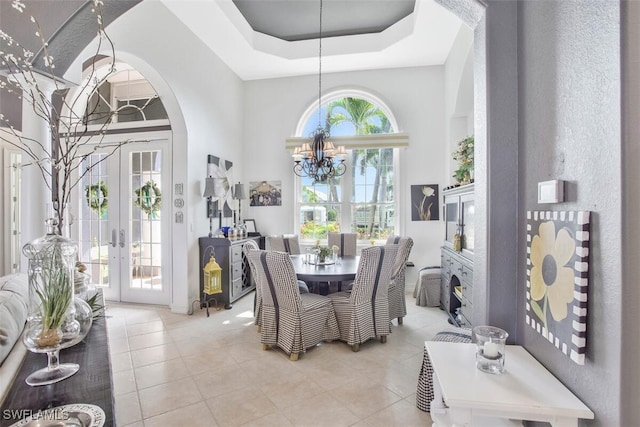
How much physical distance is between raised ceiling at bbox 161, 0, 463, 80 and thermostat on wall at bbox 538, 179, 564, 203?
10.7 feet

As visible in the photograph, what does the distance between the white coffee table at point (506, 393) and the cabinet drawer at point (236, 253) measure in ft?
11.3

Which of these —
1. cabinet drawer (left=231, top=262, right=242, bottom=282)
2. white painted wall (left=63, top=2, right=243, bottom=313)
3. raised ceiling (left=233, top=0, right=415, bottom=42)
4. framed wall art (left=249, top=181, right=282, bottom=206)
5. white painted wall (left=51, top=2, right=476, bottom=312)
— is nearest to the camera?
white painted wall (left=63, top=2, right=243, bottom=313)

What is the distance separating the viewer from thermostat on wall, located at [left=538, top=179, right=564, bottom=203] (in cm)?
121

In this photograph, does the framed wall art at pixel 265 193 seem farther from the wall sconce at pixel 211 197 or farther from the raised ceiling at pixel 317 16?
the raised ceiling at pixel 317 16

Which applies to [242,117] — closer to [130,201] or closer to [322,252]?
[130,201]

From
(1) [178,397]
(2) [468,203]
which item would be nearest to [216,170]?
(1) [178,397]

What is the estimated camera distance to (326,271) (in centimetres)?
328

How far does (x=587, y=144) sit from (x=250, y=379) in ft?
8.58

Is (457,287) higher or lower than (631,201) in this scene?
lower

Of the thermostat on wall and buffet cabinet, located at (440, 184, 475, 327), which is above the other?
the thermostat on wall

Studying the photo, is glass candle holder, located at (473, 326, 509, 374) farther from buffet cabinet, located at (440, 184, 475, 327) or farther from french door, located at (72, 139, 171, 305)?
french door, located at (72, 139, 171, 305)

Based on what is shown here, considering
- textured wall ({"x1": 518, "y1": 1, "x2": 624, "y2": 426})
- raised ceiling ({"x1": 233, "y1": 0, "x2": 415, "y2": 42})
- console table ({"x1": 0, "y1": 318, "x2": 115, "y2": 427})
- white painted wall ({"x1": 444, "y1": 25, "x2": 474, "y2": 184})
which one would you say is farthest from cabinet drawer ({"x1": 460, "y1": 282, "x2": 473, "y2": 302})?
raised ceiling ({"x1": 233, "y1": 0, "x2": 415, "y2": 42})

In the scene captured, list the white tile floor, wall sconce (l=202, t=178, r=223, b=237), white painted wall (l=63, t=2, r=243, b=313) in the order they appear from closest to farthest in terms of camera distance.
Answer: the white tile floor → white painted wall (l=63, t=2, r=243, b=313) → wall sconce (l=202, t=178, r=223, b=237)

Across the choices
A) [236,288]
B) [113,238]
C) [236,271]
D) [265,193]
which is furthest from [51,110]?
[265,193]
